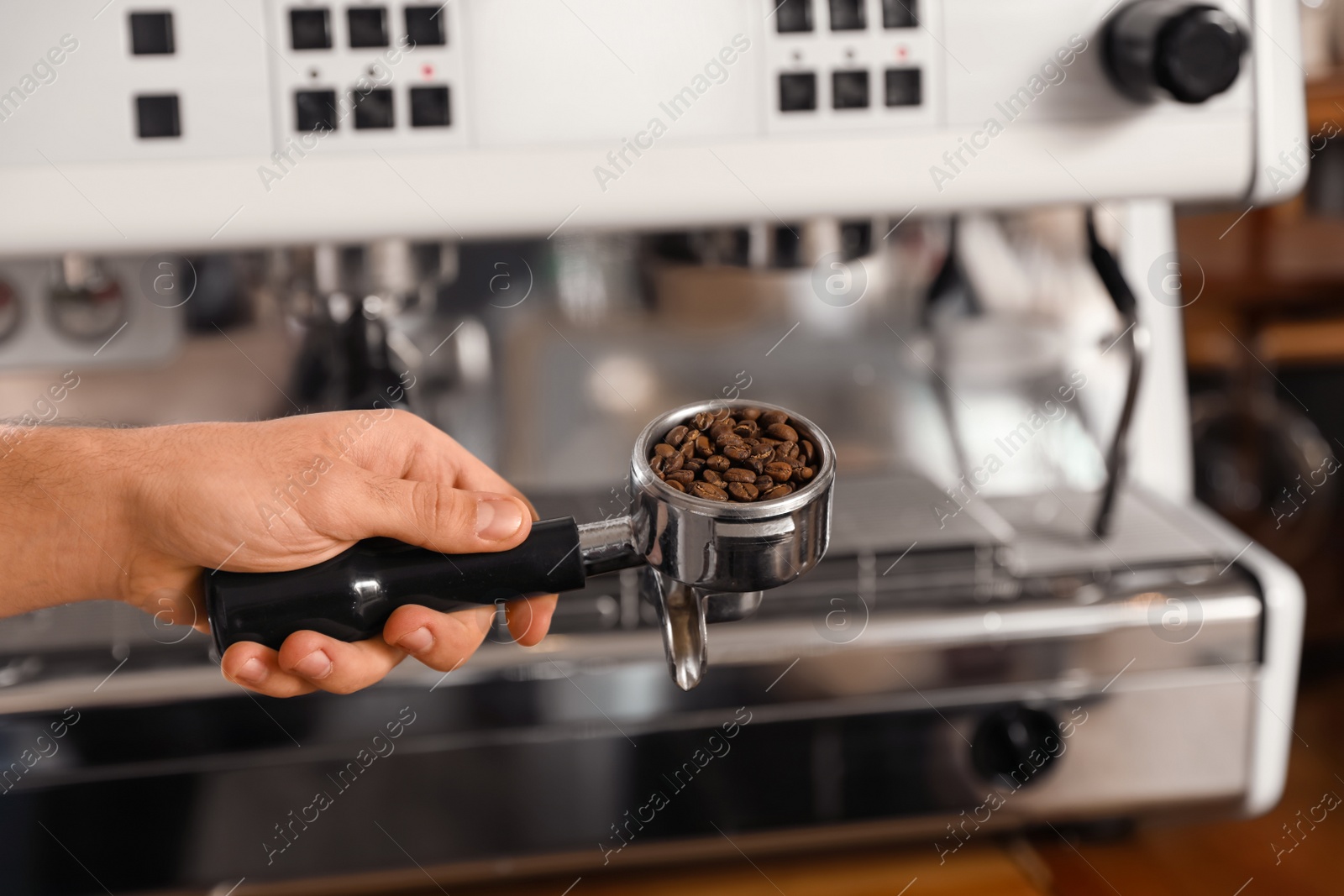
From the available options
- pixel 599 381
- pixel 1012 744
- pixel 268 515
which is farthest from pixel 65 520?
pixel 1012 744

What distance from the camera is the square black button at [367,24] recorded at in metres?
0.55

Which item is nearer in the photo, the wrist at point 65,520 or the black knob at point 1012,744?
the wrist at point 65,520

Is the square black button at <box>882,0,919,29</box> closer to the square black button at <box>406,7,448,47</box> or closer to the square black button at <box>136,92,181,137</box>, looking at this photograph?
the square black button at <box>406,7,448,47</box>

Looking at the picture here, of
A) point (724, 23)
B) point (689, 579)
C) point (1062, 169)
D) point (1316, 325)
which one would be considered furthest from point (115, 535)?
point (1316, 325)

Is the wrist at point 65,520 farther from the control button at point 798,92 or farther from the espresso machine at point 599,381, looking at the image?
the control button at point 798,92

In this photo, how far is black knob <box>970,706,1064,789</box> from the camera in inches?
26.4

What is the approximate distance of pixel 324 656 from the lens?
462 mm

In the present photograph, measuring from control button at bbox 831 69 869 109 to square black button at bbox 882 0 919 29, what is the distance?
3 cm

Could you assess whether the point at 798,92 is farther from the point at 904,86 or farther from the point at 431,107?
the point at 431,107

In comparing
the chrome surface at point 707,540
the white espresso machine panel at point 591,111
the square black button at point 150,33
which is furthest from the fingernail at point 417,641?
the square black button at point 150,33

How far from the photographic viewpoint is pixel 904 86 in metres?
0.59

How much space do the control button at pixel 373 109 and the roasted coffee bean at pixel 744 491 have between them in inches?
12.2

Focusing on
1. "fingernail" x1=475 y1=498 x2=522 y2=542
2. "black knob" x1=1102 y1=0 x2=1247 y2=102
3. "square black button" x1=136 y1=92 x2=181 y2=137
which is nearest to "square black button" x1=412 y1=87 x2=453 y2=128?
"square black button" x1=136 y1=92 x2=181 y2=137

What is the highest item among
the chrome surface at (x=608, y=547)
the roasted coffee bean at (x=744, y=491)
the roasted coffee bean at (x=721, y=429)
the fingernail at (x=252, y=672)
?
the roasted coffee bean at (x=721, y=429)
